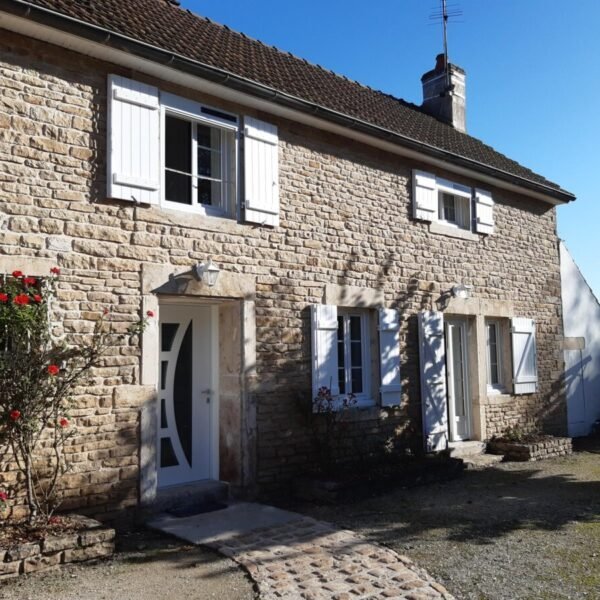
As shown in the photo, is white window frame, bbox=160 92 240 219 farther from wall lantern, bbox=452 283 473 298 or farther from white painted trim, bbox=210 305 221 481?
wall lantern, bbox=452 283 473 298

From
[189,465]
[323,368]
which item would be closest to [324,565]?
[189,465]

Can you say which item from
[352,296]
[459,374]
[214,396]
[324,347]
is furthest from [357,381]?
[459,374]

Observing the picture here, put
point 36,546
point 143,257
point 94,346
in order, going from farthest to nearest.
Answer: point 143,257
point 94,346
point 36,546

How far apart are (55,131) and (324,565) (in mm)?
4529

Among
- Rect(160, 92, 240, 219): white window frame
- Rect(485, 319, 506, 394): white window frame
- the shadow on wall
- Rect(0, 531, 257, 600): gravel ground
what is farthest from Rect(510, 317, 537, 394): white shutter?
Rect(0, 531, 257, 600): gravel ground

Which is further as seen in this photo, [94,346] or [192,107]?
[192,107]

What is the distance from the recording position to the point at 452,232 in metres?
10.4

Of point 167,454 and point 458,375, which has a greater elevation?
point 458,375

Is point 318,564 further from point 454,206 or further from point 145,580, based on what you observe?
point 454,206

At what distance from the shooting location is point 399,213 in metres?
9.50

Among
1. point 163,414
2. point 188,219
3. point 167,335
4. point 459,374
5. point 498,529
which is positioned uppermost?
Result: point 188,219

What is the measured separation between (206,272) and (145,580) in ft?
10.3

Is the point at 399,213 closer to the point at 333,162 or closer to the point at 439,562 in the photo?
the point at 333,162

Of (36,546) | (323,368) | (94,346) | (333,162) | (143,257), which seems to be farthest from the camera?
(333,162)
